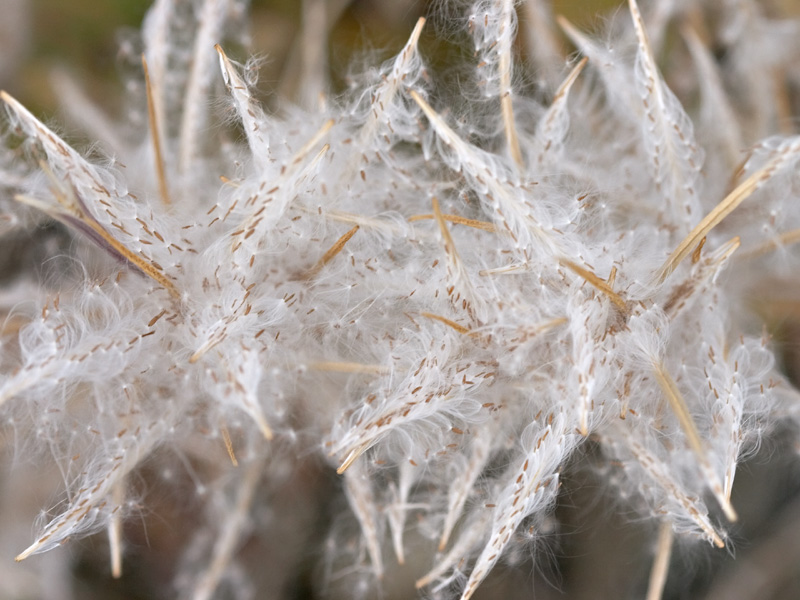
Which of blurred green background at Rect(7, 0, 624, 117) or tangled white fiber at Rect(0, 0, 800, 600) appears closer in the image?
tangled white fiber at Rect(0, 0, 800, 600)

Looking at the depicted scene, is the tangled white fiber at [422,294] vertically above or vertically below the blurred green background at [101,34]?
below

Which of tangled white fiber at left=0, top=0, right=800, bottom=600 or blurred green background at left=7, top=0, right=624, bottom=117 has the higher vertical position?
blurred green background at left=7, top=0, right=624, bottom=117

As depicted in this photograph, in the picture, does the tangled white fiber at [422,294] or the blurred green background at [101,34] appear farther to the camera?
the blurred green background at [101,34]

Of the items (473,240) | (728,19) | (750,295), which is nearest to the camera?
(473,240)

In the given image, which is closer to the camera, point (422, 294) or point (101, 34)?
point (422, 294)

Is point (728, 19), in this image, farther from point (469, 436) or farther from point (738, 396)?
point (469, 436)

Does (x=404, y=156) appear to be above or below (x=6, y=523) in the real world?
above

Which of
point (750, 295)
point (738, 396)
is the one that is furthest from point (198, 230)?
point (750, 295)

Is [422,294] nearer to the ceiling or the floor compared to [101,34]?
nearer to the floor
